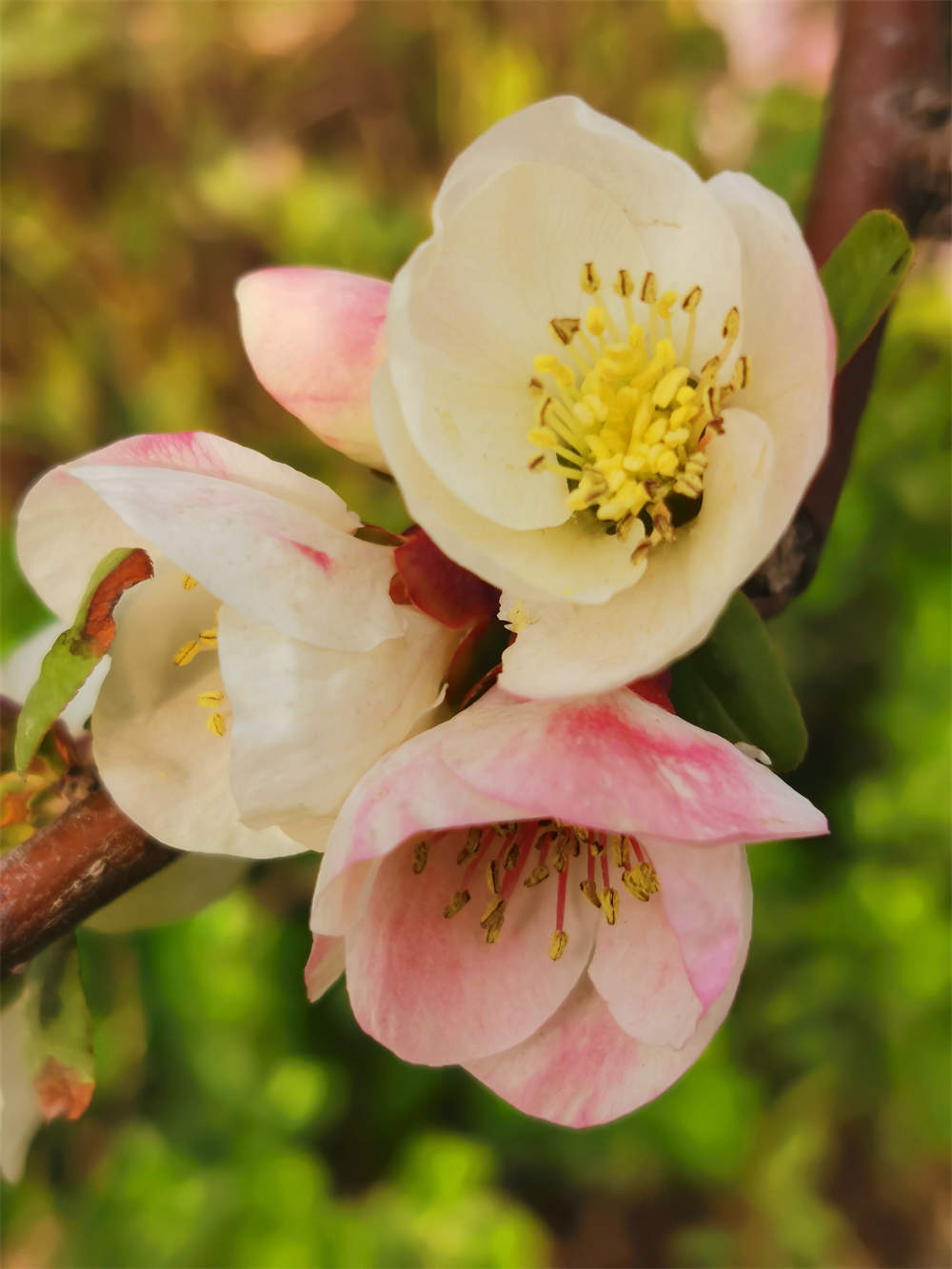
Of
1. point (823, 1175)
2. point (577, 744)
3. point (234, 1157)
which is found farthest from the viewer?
point (823, 1175)

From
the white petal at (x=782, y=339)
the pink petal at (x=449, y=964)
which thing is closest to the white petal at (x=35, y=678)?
the pink petal at (x=449, y=964)

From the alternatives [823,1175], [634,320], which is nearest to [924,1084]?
[823,1175]

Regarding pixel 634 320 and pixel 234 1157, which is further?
pixel 234 1157

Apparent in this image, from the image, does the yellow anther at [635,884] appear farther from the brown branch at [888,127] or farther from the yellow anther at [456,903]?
the brown branch at [888,127]

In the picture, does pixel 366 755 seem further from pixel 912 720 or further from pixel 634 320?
pixel 912 720

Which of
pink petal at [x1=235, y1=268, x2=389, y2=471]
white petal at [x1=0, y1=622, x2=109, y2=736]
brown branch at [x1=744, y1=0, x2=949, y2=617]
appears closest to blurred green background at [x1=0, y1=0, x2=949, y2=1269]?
brown branch at [x1=744, y1=0, x2=949, y2=617]

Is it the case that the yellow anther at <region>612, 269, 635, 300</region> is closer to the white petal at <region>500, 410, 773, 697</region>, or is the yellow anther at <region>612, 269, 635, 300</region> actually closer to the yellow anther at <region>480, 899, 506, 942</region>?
the white petal at <region>500, 410, 773, 697</region>
